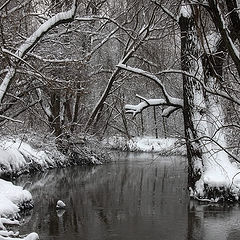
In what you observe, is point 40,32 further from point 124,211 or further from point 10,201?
point 124,211

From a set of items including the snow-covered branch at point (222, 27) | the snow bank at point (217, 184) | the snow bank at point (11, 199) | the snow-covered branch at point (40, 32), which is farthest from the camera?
the snow bank at point (217, 184)

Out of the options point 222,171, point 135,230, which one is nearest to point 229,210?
point 222,171

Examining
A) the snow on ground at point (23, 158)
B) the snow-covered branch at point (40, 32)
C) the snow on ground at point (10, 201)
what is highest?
the snow-covered branch at point (40, 32)

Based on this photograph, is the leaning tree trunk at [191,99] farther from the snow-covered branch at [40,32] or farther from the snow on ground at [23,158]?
the snow on ground at [23,158]

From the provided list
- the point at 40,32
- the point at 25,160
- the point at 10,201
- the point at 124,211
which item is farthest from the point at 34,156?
the point at 40,32

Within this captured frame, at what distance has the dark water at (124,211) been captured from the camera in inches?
330

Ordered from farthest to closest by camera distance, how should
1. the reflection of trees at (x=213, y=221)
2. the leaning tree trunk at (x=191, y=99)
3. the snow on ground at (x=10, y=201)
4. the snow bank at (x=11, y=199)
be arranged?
the leaning tree trunk at (x=191, y=99) → the snow bank at (x=11, y=199) → the snow on ground at (x=10, y=201) → the reflection of trees at (x=213, y=221)

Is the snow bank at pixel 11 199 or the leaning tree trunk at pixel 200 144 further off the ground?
the leaning tree trunk at pixel 200 144

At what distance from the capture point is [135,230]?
8617 millimetres

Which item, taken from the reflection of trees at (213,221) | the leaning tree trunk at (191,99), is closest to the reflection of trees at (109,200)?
the reflection of trees at (213,221)

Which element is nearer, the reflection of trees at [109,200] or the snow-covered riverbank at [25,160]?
the reflection of trees at [109,200]

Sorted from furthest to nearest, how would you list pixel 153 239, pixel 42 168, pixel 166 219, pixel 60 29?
pixel 42 168 → pixel 60 29 → pixel 166 219 → pixel 153 239

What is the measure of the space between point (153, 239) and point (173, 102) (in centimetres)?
627

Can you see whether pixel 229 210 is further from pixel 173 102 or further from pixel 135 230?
pixel 173 102
